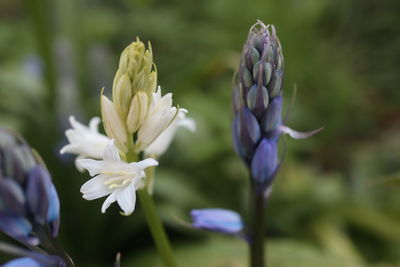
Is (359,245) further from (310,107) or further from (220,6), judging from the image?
(220,6)

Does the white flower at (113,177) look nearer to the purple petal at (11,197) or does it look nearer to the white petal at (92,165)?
the white petal at (92,165)

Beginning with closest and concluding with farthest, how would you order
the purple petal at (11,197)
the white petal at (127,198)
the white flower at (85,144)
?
1. the purple petal at (11,197)
2. the white petal at (127,198)
3. the white flower at (85,144)

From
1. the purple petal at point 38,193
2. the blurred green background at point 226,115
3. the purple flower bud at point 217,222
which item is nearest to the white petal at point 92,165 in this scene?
the purple petal at point 38,193

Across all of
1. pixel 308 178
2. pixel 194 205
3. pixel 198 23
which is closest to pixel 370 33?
pixel 198 23

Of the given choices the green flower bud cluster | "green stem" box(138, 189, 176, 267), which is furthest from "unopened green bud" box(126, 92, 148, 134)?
"green stem" box(138, 189, 176, 267)

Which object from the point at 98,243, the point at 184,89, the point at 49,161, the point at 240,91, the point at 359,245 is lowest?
the point at 359,245

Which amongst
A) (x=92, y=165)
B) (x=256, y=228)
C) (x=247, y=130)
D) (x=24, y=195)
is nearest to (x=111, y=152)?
(x=92, y=165)

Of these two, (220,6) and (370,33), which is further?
(370,33)
